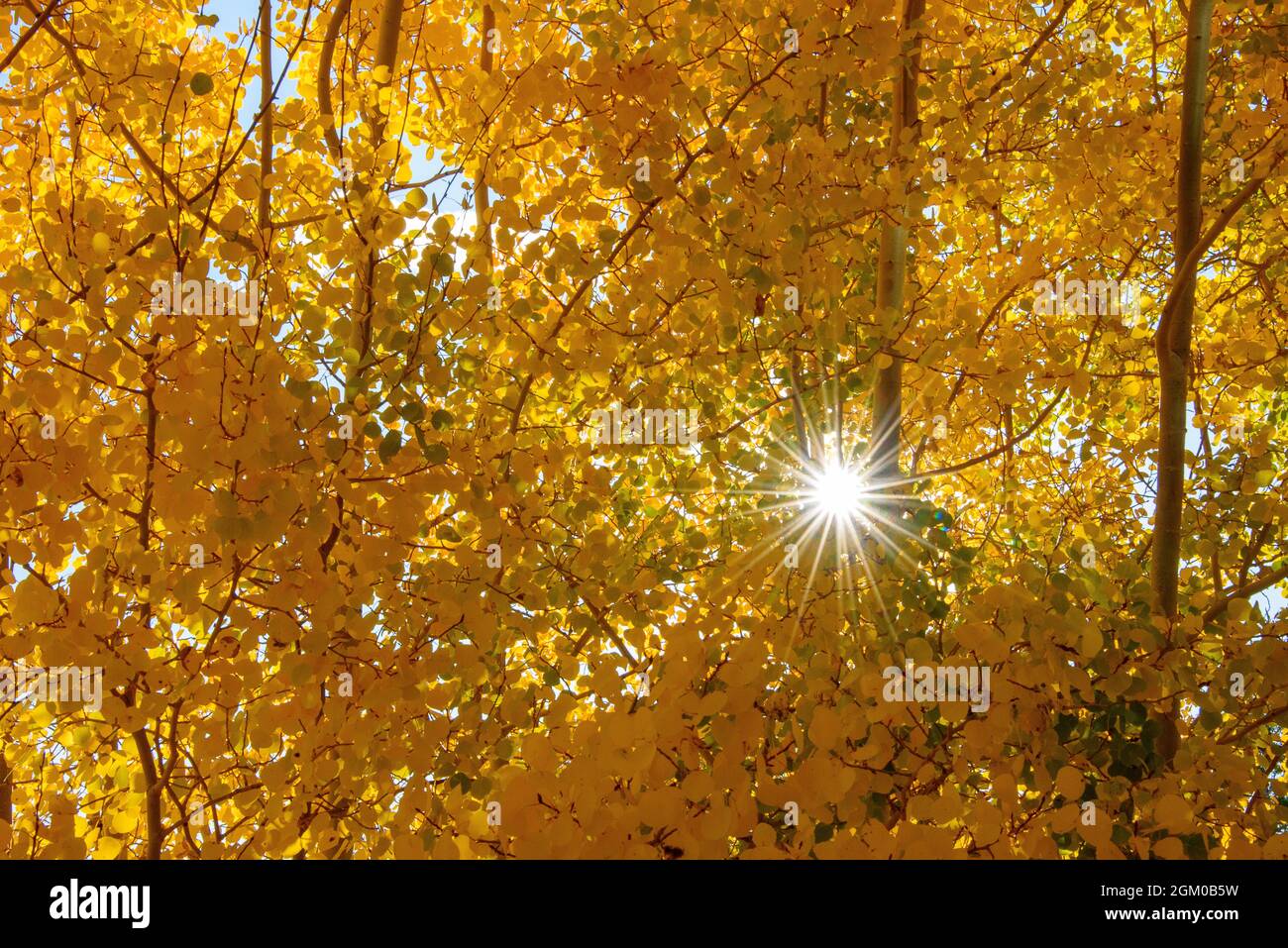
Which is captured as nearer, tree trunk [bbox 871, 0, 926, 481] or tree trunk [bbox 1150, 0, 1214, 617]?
tree trunk [bbox 1150, 0, 1214, 617]

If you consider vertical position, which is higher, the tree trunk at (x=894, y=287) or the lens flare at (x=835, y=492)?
the tree trunk at (x=894, y=287)

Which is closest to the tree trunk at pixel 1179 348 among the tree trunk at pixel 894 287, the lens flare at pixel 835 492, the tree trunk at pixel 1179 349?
the tree trunk at pixel 1179 349

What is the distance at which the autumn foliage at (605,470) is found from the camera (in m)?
2.02

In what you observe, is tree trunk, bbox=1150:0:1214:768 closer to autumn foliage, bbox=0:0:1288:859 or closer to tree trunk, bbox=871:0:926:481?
autumn foliage, bbox=0:0:1288:859

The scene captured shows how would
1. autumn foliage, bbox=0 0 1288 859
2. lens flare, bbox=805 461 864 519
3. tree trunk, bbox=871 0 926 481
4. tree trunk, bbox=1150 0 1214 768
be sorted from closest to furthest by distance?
1. autumn foliage, bbox=0 0 1288 859
2. tree trunk, bbox=1150 0 1214 768
3. lens flare, bbox=805 461 864 519
4. tree trunk, bbox=871 0 926 481

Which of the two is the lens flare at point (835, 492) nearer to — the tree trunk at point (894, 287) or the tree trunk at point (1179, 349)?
the tree trunk at point (894, 287)

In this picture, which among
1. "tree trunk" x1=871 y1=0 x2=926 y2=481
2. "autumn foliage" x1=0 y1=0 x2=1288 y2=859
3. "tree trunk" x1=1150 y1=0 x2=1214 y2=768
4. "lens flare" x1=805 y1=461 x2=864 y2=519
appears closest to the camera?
"autumn foliage" x1=0 y1=0 x2=1288 y2=859

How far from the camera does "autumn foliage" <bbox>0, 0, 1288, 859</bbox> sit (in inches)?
79.6

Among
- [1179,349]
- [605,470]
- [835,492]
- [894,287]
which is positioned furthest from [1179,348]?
[605,470]

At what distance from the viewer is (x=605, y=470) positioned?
324 centimetres

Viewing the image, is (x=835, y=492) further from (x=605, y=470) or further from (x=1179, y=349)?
(x=1179, y=349)

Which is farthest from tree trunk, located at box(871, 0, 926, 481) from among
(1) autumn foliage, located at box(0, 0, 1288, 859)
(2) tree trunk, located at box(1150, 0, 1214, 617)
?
(2) tree trunk, located at box(1150, 0, 1214, 617)
